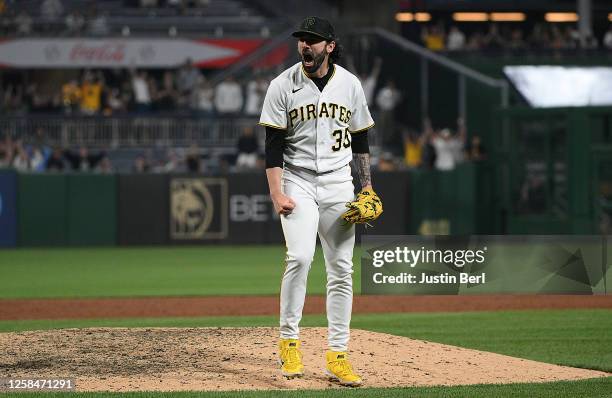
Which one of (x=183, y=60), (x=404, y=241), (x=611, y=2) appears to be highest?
(x=611, y=2)

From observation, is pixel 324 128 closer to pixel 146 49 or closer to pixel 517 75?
pixel 517 75

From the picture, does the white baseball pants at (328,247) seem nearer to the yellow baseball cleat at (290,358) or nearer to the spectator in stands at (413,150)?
the yellow baseball cleat at (290,358)

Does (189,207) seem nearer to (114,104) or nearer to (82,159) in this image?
(82,159)

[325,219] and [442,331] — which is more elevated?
[325,219]

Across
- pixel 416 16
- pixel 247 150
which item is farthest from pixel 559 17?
pixel 247 150

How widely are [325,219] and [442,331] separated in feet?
13.1

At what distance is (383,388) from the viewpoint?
24.0ft

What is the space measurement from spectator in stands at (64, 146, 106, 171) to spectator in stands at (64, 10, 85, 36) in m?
6.46

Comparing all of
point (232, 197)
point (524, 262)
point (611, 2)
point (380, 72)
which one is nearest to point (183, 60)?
point (380, 72)

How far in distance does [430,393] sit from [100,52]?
78.8 feet

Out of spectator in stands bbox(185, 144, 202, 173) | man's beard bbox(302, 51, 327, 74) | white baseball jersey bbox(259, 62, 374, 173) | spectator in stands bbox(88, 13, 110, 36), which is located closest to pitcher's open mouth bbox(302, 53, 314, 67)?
man's beard bbox(302, 51, 327, 74)

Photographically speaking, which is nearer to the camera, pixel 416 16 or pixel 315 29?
pixel 315 29

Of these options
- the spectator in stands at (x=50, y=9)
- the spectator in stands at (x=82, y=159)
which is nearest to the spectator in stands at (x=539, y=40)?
the spectator in stands at (x=82, y=159)

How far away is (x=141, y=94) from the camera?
2698 centimetres
